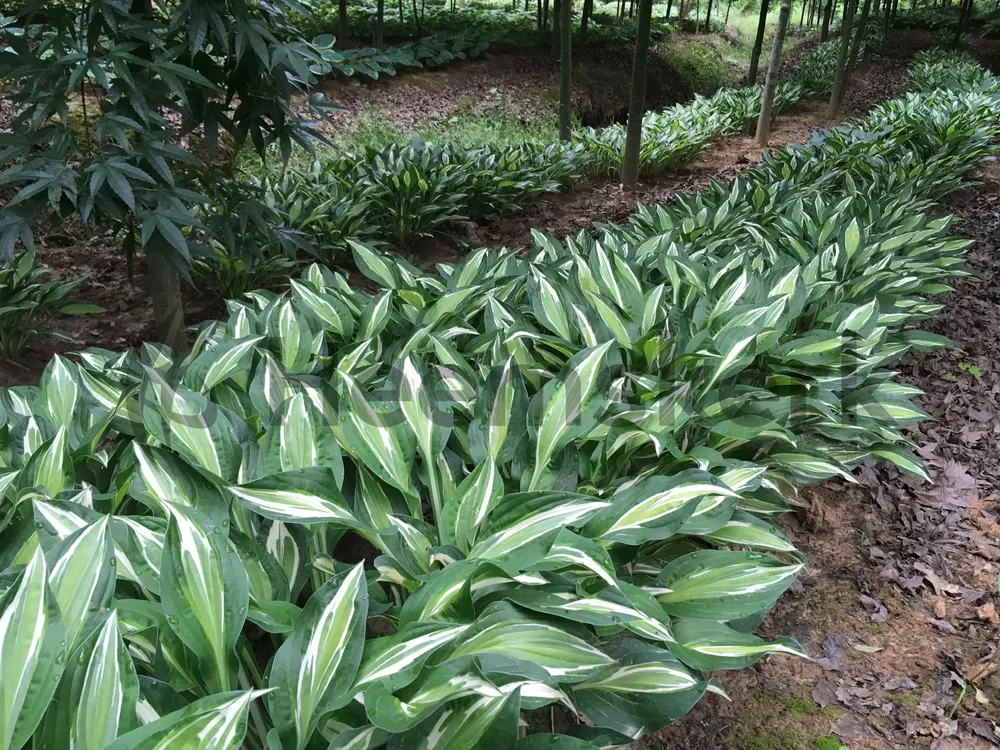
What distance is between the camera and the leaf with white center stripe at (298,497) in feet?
3.33

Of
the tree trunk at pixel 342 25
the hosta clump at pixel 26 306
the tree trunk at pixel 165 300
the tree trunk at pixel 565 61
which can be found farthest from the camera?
the tree trunk at pixel 342 25

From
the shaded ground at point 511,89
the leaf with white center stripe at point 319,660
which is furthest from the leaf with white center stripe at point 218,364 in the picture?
the shaded ground at point 511,89

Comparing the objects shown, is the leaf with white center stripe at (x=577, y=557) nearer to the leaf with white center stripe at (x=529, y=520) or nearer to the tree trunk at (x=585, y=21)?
the leaf with white center stripe at (x=529, y=520)

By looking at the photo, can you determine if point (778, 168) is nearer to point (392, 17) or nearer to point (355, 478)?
point (355, 478)

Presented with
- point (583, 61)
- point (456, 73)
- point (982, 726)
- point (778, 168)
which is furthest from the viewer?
point (583, 61)

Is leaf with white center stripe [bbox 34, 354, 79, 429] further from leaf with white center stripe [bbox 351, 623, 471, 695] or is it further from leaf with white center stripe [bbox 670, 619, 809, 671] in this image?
leaf with white center stripe [bbox 670, 619, 809, 671]

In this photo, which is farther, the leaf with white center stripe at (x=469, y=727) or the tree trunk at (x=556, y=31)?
the tree trunk at (x=556, y=31)

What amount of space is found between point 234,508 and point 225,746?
1.73 feet

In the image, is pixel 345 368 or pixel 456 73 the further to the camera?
pixel 456 73

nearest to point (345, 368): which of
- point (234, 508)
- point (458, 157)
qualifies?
point (234, 508)

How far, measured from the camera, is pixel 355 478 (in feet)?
4.43

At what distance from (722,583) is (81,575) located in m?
0.99

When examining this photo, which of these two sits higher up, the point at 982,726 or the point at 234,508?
the point at 234,508

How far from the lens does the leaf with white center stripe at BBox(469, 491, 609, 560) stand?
102 cm
